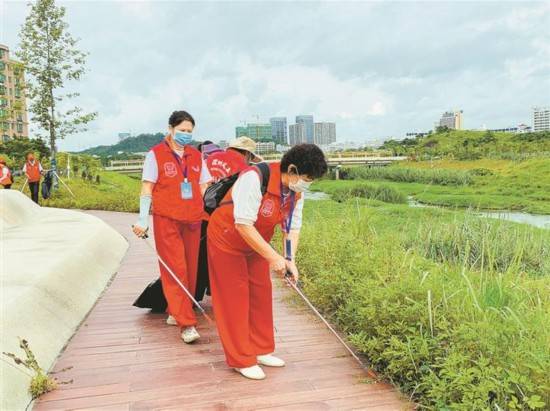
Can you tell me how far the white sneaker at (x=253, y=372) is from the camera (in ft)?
9.66

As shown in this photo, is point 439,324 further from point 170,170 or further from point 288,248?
point 170,170

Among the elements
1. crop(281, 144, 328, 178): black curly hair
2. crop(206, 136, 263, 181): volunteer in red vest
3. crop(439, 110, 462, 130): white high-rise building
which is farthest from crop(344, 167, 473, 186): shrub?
crop(439, 110, 462, 130): white high-rise building

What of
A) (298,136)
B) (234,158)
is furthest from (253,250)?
(298,136)

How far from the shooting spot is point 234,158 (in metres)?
4.12

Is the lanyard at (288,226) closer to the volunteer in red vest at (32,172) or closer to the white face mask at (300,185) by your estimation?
the white face mask at (300,185)

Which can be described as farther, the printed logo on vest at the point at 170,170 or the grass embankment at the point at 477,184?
the grass embankment at the point at 477,184

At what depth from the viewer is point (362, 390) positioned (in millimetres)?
2818

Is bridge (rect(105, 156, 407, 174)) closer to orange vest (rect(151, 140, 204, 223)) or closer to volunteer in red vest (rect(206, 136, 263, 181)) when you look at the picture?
volunteer in red vest (rect(206, 136, 263, 181))

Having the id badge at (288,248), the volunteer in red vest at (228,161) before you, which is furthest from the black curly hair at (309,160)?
the volunteer in red vest at (228,161)

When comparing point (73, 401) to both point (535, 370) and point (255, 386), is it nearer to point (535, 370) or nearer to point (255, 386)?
point (255, 386)

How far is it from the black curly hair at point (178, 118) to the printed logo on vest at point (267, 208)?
119cm

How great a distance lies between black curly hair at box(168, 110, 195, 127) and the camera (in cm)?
361

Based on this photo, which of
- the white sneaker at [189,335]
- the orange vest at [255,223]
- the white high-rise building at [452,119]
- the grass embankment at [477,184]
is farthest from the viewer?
the white high-rise building at [452,119]

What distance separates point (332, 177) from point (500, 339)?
101 ft
